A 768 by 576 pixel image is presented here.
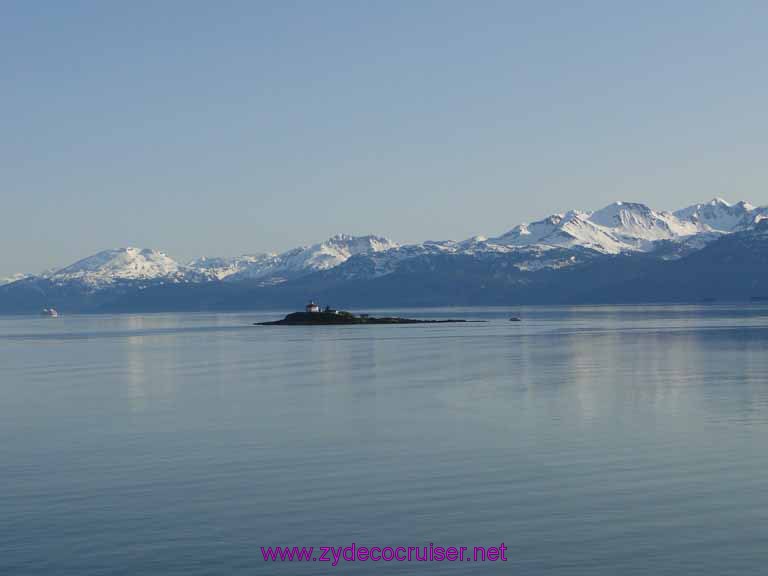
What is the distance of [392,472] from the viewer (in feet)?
125

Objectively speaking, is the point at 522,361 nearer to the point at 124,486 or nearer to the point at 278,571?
the point at 124,486

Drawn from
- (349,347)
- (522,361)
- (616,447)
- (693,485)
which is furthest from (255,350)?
(693,485)

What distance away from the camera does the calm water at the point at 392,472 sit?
26.9m

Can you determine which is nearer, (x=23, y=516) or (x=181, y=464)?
(x=23, y=516)

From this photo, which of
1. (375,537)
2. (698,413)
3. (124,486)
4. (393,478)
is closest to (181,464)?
(124,486)

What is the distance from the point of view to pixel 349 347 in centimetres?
13662

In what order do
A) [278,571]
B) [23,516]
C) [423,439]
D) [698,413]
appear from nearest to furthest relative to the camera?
[278,571] < [23,516] < [423,439] < [698,413]

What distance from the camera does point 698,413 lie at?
54.0 meters

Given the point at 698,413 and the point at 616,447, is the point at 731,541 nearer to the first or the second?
the point at 616,447

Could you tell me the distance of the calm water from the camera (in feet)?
88.2

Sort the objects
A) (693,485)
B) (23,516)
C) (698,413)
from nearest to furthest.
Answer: (23,516), (693,485), (698,413)

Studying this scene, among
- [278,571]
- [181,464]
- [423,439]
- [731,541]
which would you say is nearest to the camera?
[278,571]

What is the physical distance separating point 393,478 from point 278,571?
1184cm

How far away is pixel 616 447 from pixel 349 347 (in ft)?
312
